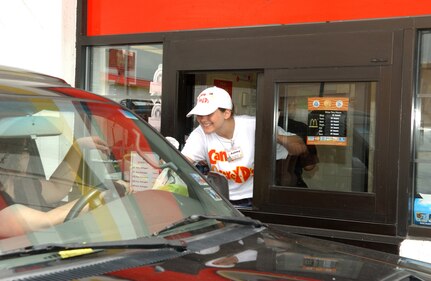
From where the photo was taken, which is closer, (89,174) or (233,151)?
(89,174)

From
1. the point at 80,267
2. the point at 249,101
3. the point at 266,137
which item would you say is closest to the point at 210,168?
the point at 266,137

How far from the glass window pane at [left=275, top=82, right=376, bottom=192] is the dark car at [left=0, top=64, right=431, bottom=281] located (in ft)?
7.57

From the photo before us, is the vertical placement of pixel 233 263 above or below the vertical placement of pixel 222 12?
below

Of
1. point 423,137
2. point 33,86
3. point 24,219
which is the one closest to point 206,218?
point 24,219

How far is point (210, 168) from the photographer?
483 centimetres

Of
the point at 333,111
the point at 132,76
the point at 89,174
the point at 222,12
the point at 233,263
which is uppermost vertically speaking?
the point at 222,12

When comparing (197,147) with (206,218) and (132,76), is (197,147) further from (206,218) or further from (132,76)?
(206,218)

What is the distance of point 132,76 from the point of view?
623 centimetres

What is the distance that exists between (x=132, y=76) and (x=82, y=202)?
3973 millimetres

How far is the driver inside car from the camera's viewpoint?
6.96ft

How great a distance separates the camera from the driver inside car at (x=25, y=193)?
2.12 metres

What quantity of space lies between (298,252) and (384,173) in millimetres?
2598

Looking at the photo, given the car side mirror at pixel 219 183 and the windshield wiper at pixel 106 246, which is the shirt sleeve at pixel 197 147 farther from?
the windshield wiper at pixel 106 246

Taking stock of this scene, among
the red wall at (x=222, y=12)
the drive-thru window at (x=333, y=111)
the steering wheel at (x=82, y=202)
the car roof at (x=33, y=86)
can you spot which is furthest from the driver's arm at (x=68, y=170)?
the red wall at (x=222, y=12)
